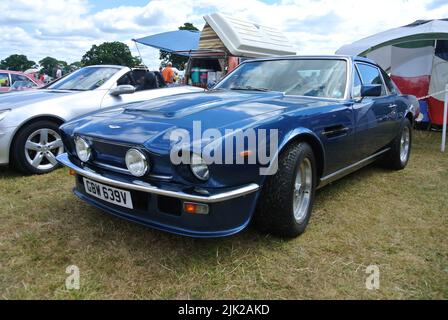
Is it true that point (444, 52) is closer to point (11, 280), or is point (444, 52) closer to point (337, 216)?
point (337, 216)

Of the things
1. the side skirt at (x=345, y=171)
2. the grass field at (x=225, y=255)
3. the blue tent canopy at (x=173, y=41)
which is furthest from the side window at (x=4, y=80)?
the side skirt at (x=345, y=171)

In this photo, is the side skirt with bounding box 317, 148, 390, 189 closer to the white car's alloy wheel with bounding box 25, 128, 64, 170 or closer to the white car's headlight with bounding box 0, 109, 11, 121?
the white car's alloy wheel with bounding box 25, 128, 64, 170

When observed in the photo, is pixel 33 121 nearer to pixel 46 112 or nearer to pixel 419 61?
pixel 46 112

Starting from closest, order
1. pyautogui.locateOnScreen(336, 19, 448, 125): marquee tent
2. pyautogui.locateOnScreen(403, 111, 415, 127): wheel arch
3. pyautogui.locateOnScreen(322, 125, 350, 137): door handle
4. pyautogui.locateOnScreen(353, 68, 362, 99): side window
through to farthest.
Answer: pyautogui.locateOnScreen(322, 125, 350, 137): door handle, pyautogui.locateOnScreen(353, 68, 362, 99): side window, pyautogui.locateOnScreen(403, 111, 415, 127): wheel arch, pyautogui.locateOnScreen(336, 19, 448, 125): marquee tent

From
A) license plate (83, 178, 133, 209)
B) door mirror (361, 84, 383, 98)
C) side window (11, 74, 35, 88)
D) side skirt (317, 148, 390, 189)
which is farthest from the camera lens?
side window (11, 74, 35, 88)

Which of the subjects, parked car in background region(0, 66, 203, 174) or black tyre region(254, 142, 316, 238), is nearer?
black tyre region(254, 142, 316, 238)

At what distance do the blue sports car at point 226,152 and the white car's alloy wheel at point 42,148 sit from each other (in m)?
1.53

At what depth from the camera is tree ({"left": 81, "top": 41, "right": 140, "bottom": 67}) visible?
53.7 meters

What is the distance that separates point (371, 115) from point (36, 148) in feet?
12.1

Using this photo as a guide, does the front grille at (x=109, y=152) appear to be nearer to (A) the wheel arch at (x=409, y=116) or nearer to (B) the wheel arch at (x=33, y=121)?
(B) the wheel arch at (x=33, y=121)

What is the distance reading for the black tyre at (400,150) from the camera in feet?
14.8

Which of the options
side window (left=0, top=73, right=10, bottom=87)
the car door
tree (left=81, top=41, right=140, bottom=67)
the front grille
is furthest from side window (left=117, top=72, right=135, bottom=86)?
tree (left=81, top=41, right=140, bottom=67)
